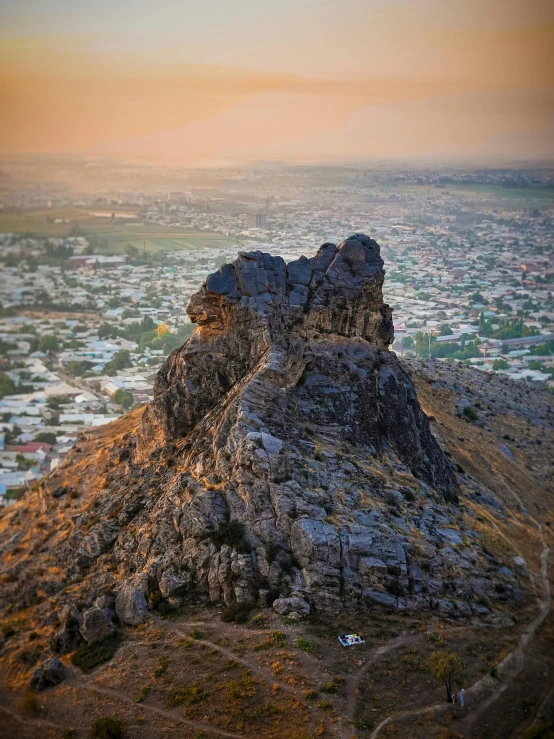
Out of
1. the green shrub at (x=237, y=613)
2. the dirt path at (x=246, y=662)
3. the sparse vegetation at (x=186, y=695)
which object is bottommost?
the sparse vegetation at (x=186, y=695)

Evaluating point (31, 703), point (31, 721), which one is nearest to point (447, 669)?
point (31, 721)

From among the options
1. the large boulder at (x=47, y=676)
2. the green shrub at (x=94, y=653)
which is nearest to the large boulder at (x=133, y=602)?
the green shrub at (x=94, y=653)

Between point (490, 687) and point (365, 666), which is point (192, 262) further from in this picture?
point (490, 687)

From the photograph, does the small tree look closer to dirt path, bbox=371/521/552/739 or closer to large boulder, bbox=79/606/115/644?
dirt path, bbox=371/521/552/739

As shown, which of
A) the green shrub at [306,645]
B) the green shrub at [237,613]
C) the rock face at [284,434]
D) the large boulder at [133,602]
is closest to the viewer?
the green shrub at [306,645]

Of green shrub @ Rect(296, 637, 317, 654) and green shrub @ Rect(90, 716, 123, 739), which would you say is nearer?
green shrub @ Rect(90, 716, 123, 739)

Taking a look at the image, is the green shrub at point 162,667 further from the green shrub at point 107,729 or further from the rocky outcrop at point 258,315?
the rocky outcrop at point 258,315

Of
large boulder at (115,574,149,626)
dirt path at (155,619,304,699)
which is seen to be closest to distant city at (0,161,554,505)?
large boulder at (115,574,149,626)

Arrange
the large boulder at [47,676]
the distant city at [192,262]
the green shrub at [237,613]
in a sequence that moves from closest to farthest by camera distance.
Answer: the green shrub at [237,613], the large boulder at [47,676], the distant city at [192,262]
